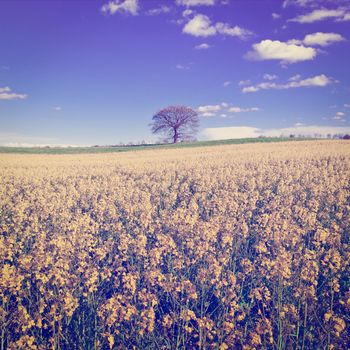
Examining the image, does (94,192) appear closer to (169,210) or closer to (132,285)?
(169,210)

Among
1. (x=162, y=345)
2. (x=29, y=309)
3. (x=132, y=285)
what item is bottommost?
(x=162, y=345)

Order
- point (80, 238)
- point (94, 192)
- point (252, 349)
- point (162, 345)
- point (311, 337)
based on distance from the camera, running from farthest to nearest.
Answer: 1. point (94, 192)
2. point (80, 238)
3. point (162, 345)
4. point (311, 337)
5. point (252, 349)

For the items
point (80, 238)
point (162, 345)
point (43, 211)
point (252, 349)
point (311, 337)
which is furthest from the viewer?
point (43, 211)

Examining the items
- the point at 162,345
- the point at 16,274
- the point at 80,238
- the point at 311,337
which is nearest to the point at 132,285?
A: the point at 162,345

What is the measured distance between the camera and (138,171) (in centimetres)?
1888

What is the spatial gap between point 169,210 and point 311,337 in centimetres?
577

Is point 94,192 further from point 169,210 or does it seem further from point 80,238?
point 80,238

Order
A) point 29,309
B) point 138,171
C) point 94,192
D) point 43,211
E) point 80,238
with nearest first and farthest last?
point 29,309
point 80,238
point 43,211
point 94,192
point 138,171

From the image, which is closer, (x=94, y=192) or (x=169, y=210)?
(x=169, y=210)

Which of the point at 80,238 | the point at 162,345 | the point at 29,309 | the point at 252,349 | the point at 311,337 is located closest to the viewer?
the point at 252,349

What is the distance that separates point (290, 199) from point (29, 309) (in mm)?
7707

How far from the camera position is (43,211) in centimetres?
898

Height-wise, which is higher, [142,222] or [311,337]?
[142,222]

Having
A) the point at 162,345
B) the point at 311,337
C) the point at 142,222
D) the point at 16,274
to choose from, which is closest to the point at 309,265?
the point at 311,337
